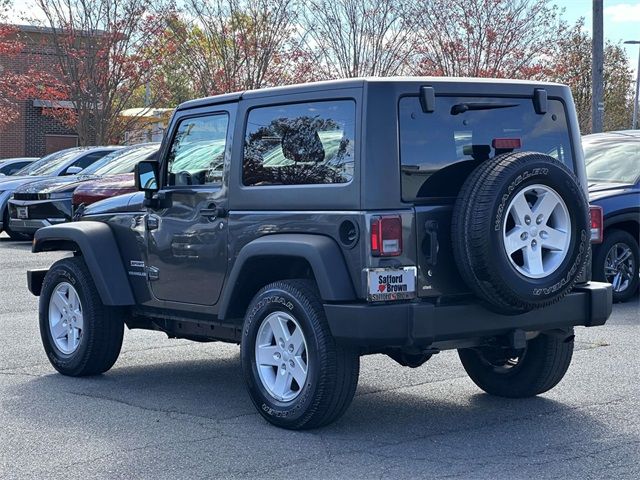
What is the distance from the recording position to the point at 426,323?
19.6 feet

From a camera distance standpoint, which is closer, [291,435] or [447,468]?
[447,468]

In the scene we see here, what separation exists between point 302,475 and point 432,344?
1.15m

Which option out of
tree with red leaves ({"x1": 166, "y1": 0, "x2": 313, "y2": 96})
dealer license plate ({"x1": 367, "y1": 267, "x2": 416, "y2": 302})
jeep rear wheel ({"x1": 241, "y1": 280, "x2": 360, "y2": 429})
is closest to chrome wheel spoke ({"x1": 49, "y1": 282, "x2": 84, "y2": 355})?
jeep rear wheel ({"x1": 241, "y1": 280, "x2": 360, "y2": 429})

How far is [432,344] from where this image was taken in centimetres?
621

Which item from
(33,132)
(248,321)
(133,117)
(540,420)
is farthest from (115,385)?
(33,132)

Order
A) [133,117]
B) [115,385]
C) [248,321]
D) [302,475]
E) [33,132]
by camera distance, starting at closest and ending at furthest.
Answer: [302,475] < [248,321] < [115,385] < [133,117] < [33,132]

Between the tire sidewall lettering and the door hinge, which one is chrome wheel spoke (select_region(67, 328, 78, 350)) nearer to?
the door hinge

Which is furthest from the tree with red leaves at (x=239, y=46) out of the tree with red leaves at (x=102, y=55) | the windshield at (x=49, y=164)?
the windshield at (x=49, y=164)

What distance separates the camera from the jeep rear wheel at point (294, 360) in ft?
20.2

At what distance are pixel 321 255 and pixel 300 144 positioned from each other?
0.85m

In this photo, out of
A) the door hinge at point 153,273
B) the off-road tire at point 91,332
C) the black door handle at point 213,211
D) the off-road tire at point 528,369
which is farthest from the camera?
the off-road tire at point 91,332

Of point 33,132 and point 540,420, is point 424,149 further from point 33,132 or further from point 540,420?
point 33,132

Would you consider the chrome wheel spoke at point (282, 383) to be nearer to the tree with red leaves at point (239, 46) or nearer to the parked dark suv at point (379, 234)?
the parked dark suv at point (379, 234)

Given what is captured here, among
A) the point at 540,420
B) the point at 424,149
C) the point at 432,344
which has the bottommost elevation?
the point at 540,420
